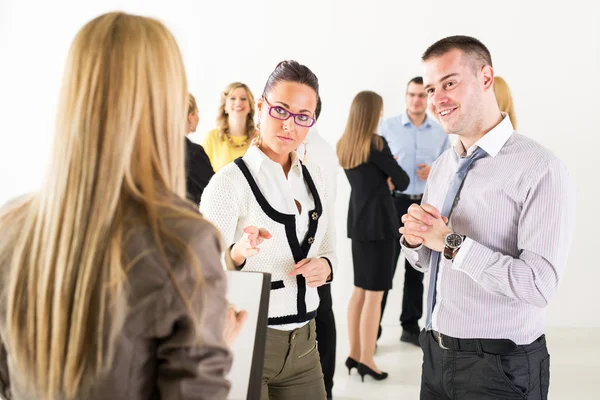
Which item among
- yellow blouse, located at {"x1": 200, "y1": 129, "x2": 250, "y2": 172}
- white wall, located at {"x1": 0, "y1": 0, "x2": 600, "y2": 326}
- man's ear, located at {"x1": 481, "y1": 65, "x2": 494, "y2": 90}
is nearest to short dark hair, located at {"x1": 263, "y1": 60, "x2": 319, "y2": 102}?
man's ear, located at {"x1": 481, "y1": 65, "x2": 494, "y2": 90}

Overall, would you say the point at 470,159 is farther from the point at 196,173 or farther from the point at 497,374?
the point at 196,173

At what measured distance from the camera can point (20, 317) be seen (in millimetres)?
919

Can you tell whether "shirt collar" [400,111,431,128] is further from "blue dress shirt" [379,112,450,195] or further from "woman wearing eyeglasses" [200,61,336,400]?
"woman wearing eyeglasses" [200,61,336,400]

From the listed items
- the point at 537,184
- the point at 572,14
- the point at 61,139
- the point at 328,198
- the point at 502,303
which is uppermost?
the point at 572,14

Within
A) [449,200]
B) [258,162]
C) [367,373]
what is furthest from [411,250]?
[367,373]

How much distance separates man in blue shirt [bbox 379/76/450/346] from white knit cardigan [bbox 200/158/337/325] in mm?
2992

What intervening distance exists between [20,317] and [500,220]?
4.06 ft

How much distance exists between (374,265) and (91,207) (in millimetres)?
3133

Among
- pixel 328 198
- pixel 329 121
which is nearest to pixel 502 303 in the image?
pixel 328 198

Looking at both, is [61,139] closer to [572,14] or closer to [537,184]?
[537,184]

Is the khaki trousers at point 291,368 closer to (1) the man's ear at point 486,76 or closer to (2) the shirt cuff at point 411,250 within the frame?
(2) the shirt cuff at point 411,250

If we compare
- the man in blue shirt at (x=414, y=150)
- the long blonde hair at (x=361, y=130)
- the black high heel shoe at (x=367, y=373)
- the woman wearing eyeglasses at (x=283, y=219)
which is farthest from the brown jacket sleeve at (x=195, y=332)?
the man in blue shirt at (x=414, y=150)

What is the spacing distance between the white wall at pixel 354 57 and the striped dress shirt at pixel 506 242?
3408 millimetres

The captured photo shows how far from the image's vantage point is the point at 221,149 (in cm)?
405
